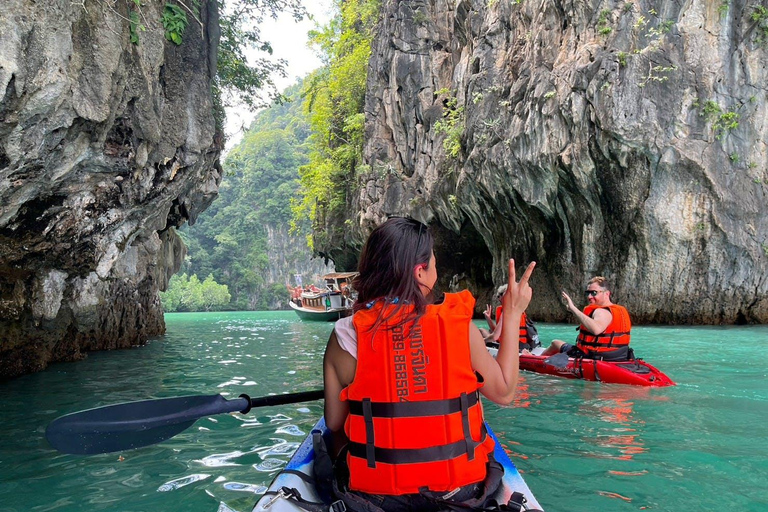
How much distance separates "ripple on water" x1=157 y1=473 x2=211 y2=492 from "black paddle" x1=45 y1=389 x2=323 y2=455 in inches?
24.8

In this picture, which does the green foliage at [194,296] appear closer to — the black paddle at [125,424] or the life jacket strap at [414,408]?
the black paddle at [125,424]

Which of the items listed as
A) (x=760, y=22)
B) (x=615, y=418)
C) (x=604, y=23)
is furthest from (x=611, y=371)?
(x=760, y=22)

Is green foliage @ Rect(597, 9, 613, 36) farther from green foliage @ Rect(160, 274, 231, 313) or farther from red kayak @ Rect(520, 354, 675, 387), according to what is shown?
green foliage @ Rect(160, 274, 231, 313)

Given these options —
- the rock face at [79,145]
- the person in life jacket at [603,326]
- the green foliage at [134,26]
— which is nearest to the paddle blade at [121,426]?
the rock face at [79,145]

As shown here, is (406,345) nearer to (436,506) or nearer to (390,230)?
(390,230)

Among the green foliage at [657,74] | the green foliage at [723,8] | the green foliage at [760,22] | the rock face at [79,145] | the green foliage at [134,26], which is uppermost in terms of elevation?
the green foliage at [723,8]

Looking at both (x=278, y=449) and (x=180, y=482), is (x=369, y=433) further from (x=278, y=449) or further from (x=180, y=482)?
(x=278, y=449)

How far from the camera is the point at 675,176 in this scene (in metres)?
13.0

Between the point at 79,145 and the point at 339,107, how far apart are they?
21059mm

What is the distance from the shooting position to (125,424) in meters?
2.70

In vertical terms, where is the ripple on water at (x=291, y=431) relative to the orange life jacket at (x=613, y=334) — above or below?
below

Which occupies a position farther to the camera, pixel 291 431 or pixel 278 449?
pixel 291 431

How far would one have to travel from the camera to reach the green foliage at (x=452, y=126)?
1644 centimetres

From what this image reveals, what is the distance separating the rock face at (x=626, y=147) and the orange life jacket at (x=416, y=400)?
12461mm
